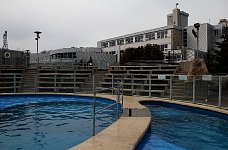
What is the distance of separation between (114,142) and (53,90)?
14819mm

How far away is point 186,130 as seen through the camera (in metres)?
8.89

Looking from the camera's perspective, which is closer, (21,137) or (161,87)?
(21,137)

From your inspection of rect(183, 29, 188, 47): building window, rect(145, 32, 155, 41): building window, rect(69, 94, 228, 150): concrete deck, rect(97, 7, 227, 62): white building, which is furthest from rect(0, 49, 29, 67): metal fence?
rect(183, 29, 188, 47): building window

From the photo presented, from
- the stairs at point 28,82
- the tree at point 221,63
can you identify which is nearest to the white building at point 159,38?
the tree at point 221,63

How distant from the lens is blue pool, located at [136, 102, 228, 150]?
7018 millimetres

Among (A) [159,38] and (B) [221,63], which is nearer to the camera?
(B) [221,63]

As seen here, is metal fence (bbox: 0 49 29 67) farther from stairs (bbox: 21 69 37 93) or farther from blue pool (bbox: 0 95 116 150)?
blue pool (bbox: 0 95 116 150)

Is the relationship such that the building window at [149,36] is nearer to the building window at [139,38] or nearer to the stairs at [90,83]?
the building window at [139,38]

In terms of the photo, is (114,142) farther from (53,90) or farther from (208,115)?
(53,90)

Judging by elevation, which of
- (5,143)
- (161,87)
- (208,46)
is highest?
(208,46)

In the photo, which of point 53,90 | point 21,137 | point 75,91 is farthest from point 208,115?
point 53,90

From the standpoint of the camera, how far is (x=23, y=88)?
21.0m

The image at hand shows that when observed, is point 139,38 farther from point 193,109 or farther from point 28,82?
point 193,109

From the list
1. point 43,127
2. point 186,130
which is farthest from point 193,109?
point 43,127
